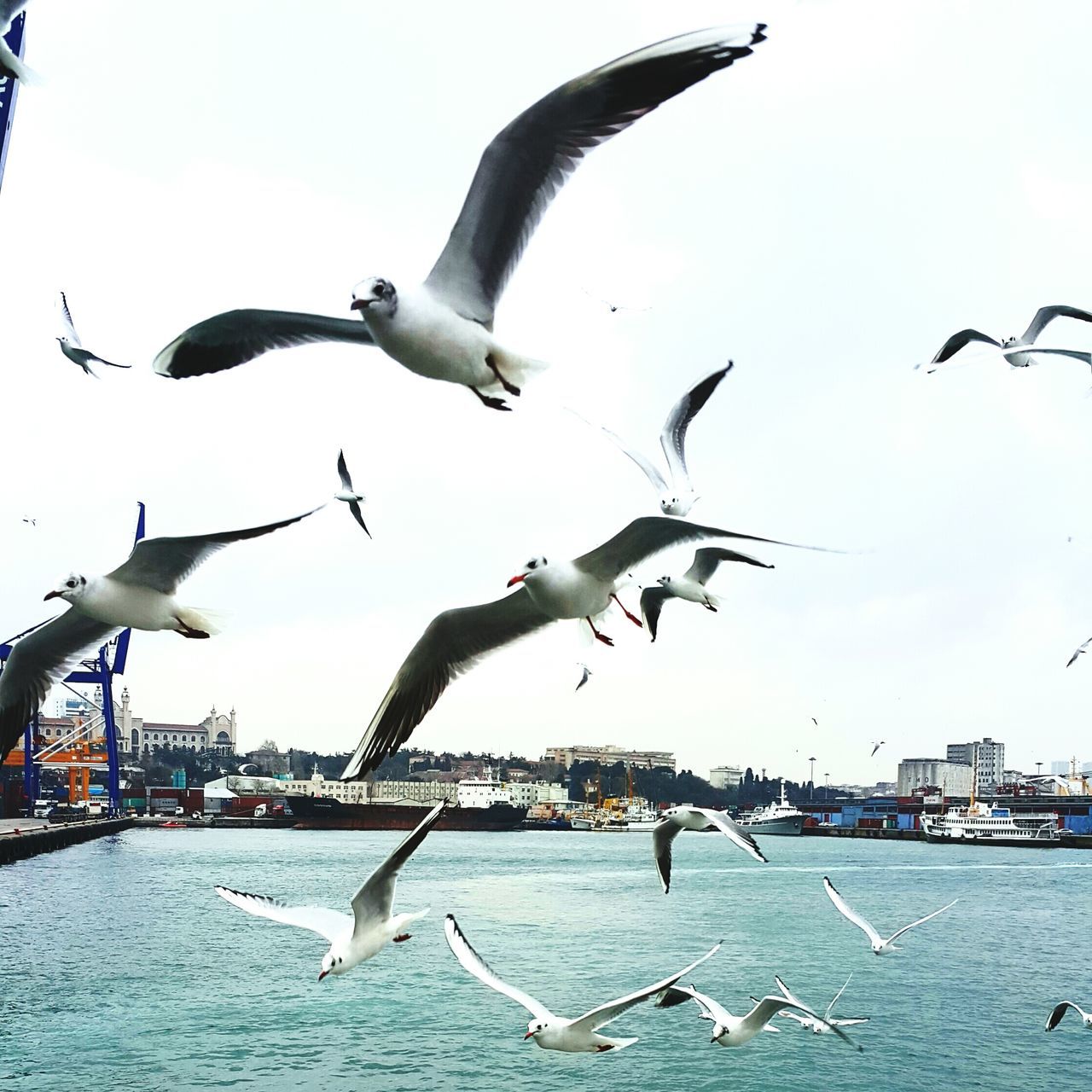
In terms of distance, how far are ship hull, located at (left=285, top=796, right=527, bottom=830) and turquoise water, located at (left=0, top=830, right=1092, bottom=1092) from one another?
3545 cm

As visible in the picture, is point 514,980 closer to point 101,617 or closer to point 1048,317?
point 1048,317

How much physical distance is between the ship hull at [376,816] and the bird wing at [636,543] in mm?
76059

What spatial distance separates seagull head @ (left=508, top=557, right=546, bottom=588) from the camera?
4.45 m

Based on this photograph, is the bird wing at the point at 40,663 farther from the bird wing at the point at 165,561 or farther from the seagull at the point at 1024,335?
the seagull at the point at 1024,335

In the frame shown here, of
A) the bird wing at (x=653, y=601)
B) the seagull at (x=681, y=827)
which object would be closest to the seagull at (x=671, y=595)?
the bird wing at (x=653, y=601)

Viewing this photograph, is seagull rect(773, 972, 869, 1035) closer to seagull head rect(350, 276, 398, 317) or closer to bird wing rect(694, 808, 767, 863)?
bird wing rect(694, 808, 767, 863)

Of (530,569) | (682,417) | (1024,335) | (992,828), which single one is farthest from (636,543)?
(992,828)

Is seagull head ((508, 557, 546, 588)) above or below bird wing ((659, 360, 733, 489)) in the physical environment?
below

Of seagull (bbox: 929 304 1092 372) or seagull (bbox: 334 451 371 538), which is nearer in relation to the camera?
seagull (bbox: 334 451 371 538)

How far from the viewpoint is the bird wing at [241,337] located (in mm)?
4207

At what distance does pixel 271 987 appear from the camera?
20.6 meters

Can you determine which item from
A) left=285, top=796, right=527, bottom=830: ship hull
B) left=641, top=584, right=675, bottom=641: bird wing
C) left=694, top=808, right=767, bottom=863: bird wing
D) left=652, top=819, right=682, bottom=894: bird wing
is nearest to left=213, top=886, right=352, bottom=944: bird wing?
left=652, top=819, right=682, bottom=894: bird wing

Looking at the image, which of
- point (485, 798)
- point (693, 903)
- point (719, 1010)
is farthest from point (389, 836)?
Answer: point (719, 1010)

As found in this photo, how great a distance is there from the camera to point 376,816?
8062 centimetres
